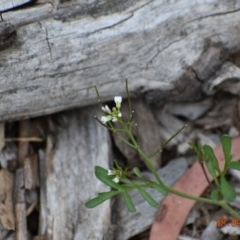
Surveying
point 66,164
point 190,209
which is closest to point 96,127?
point 66,164

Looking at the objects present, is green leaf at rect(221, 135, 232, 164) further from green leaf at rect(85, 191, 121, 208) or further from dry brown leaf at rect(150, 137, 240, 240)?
dry brown leaf at rect(150, 137, 240, 240)

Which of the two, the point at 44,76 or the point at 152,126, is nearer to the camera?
the point at 44,76

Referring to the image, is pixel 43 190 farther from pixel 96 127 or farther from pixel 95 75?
pixel 95 75

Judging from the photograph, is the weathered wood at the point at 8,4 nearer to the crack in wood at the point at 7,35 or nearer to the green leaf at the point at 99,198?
the crack in wood at the point at 7,35

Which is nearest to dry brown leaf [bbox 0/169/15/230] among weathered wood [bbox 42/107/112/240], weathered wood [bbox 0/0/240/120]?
weathered wood [bbox 42/107/112/240]

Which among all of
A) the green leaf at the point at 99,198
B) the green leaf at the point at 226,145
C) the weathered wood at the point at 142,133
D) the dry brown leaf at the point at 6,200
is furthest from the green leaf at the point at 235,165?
the dry brown leaf at the point at 6,200

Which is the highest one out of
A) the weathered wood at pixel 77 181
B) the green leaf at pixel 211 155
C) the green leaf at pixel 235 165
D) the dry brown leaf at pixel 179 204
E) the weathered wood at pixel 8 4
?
the weathered wood at pixel 8 4

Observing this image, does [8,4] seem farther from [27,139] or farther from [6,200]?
[6,200]
